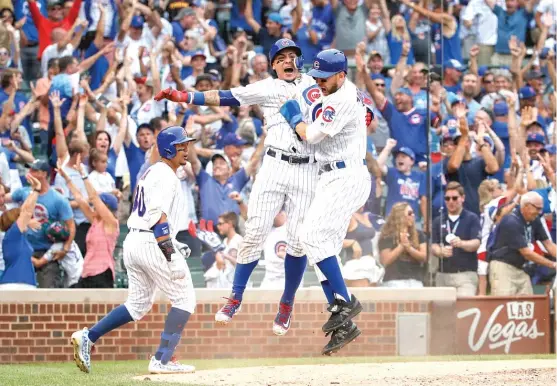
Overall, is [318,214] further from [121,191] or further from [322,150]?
[121,191]

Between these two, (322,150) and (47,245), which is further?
(47,245)

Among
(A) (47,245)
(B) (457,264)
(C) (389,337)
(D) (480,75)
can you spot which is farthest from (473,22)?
(A) (47,245)

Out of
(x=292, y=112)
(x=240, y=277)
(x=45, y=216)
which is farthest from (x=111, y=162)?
(x=292, y=112)

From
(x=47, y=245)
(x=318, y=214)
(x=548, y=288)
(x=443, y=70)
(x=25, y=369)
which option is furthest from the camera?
(x=443, y=70)

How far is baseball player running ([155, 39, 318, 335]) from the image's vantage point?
8.50 m

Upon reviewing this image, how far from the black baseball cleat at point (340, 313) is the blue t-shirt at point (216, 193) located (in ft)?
13.6

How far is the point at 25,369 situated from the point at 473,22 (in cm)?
739

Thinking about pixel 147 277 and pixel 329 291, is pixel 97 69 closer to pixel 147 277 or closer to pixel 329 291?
pixel 147 277

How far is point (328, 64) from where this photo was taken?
805 centimetres

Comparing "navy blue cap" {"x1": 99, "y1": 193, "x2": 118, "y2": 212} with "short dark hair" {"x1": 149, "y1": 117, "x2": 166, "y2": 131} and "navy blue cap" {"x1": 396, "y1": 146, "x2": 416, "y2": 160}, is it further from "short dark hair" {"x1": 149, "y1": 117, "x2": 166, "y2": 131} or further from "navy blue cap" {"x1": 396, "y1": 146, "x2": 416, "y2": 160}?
"navy blue cap" {"x1": 396, "y1": 146, "x2": 416, "y2": 160}

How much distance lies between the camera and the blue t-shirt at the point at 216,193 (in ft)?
40.2

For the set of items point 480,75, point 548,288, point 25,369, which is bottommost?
point 25,369

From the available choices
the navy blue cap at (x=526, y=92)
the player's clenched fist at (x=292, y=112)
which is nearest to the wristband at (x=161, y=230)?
the player's clenched fist at (x=292, y=112)

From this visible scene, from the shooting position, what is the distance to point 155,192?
8648 mm
